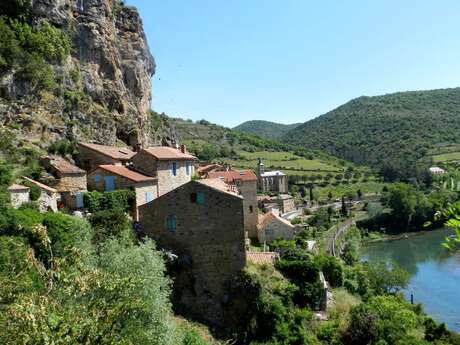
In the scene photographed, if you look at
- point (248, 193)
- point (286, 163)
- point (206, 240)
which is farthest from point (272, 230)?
point (286, 163)

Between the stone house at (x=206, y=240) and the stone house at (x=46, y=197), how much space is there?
584 cm

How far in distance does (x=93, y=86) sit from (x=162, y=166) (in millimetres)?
16089

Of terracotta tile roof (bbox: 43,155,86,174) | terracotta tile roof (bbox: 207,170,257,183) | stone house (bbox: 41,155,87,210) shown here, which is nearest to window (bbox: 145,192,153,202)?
stone house (bbox: 41,155,87,210)

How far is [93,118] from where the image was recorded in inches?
1479

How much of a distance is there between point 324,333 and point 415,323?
29.6ft

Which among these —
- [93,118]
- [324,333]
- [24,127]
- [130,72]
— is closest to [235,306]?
[324,333]

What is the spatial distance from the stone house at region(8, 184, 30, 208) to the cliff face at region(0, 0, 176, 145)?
1021 centimetres

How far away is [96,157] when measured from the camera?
101ft

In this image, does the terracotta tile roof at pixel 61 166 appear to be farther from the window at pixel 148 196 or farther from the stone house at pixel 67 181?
the window at pixel 148 196

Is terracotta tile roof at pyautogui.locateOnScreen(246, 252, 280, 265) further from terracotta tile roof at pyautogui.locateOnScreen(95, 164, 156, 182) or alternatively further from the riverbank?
the riverbank

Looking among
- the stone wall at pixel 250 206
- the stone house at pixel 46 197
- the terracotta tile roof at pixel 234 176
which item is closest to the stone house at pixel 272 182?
the terracotta tile roof at pixel 234 176

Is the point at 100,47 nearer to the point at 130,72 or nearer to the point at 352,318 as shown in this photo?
the point at 130,72

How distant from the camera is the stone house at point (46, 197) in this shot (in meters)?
22.1

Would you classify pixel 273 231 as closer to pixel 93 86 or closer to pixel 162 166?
pixel 162 166
